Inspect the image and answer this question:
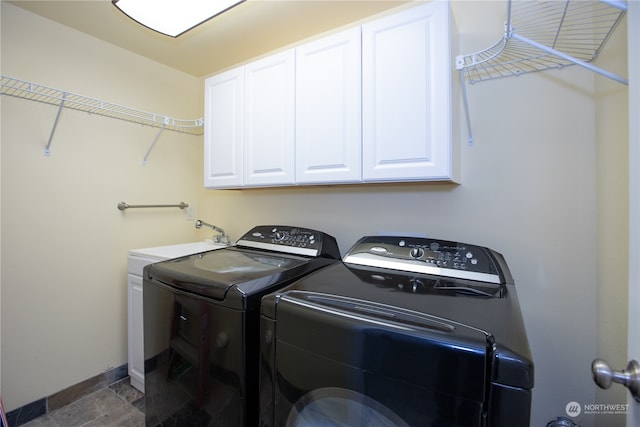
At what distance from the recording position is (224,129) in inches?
71.8

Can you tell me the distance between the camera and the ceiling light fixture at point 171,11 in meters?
1.28

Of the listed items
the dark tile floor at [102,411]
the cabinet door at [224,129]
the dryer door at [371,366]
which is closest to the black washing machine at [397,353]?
the dryer door at [371,366]

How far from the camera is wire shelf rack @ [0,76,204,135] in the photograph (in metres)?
1.54

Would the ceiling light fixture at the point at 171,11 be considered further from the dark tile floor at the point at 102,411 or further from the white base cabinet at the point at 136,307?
the dark tile floor at the point at 102,411

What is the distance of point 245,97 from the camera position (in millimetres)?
1719

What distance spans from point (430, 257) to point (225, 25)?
1.84m

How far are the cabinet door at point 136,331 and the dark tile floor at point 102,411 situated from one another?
0.34ft

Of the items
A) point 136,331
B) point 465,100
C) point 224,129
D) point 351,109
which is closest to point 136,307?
point 136,331

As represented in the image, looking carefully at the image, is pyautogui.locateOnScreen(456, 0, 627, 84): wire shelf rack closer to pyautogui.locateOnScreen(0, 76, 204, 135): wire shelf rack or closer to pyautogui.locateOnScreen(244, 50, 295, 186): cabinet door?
pyautogui.locateOnScreen(244, 50, 295, 186): cabinet door

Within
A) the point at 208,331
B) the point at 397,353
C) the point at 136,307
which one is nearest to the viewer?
the point at 397,353

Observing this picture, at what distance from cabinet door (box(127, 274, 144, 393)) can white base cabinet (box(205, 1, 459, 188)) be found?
37.5 inches

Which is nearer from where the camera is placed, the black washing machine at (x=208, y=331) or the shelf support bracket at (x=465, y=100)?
the black washing machine at (x=208, y=331)

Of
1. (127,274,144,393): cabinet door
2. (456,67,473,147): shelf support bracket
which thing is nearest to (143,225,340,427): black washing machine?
(127,274,144,393): cabinet door

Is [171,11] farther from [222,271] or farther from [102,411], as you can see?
[102,411]
